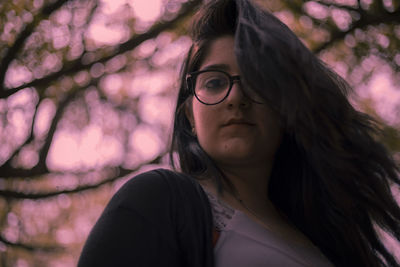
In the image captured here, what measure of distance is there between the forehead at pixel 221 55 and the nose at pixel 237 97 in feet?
0.21

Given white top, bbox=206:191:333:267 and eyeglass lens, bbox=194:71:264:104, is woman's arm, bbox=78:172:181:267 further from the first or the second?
eyeglass lens, bbox=194:71:264:104

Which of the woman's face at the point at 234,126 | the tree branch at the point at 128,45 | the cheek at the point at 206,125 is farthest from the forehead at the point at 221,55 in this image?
the tree branch at the point at 128,45

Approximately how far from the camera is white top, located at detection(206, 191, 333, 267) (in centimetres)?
108

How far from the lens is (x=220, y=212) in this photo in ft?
3.94

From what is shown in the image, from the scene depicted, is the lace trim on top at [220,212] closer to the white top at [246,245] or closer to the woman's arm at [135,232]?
the white top at [246,245]

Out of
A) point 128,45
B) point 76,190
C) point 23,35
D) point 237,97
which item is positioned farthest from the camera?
point 76,190

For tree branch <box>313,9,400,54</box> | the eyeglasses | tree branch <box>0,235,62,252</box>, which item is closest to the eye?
the eyeglasses

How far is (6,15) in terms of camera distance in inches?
114

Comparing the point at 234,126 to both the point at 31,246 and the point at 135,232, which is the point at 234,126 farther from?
the point at 31,246

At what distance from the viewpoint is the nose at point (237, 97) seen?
54.4 inches

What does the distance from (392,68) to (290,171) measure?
1.50 metres

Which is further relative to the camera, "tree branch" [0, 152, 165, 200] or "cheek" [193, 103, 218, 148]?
"tree branch" [0, 152, 165, 200]

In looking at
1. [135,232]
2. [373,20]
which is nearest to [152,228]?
[135,232]

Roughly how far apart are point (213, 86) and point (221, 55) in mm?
132
